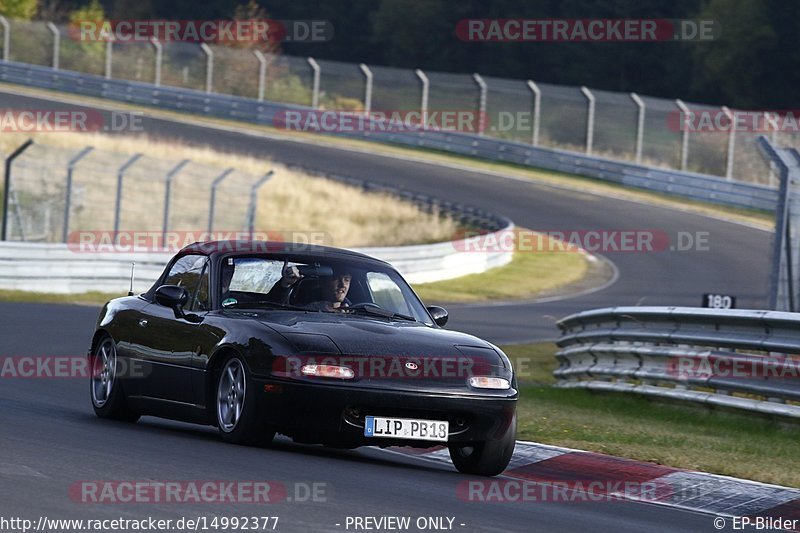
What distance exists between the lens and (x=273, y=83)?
50500 mm

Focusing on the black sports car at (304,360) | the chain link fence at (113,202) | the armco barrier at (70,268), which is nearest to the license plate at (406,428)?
the black sports car at (304,360)

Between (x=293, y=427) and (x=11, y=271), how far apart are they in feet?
49.0

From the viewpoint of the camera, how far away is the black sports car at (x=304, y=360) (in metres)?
8.61

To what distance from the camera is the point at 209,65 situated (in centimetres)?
5069

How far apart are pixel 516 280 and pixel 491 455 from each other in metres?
21.1

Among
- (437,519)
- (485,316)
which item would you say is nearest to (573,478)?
(437,519)

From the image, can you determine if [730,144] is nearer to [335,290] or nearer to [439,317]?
[439,317]

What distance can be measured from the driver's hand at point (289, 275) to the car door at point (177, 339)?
0.53 meters

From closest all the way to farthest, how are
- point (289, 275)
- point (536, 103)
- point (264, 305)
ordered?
point (264, 305)
point (289, 275)
point (536, 103)

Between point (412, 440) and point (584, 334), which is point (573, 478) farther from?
point (584, 334)

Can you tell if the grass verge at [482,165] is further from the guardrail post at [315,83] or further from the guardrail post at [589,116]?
the guardrail post at [315,83]

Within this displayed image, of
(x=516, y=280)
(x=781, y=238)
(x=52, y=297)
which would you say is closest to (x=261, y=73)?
(x=516, y=280)

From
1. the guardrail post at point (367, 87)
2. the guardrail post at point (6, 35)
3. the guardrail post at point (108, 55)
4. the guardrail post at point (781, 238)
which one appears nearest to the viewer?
the guardrail post at point (781, 238)

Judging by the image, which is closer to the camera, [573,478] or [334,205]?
[573,478]
